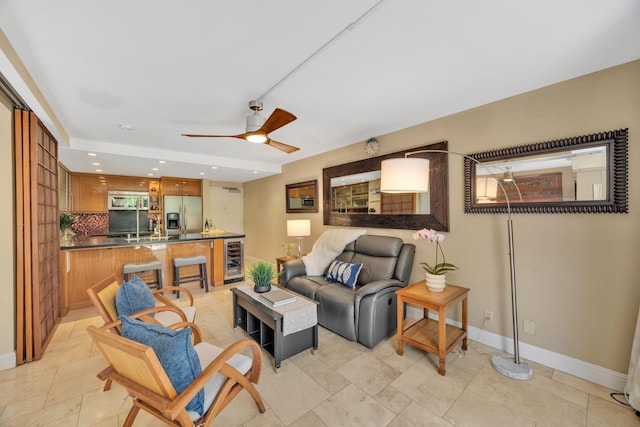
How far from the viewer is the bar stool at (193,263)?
4.08 meters

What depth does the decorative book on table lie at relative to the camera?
2.43 meters

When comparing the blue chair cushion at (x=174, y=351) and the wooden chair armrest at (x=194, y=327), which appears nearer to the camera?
the blue chair cushion at (x=174, y=351)

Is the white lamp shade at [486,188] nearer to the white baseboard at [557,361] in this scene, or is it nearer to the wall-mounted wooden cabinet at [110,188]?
the white baseboard at [557,361]

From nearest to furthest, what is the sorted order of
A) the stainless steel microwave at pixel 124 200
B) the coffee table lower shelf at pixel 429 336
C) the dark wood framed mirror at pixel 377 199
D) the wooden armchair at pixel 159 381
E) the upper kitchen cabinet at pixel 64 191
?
the wooden armchair at pixel 159 381 < the coffee table lower shelf at pixel 429 336 < the dark wood framed mirror at pixel 377 199 < the upper kitchen cabinet at pixel 64 191 < the stainless steel microwave at pixel 124 200

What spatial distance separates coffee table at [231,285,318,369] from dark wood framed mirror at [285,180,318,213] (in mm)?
2384

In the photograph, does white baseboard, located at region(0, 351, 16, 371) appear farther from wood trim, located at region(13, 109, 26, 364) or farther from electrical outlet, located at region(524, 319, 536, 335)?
electrical outlet, located at region(524, 319, 536, 335)

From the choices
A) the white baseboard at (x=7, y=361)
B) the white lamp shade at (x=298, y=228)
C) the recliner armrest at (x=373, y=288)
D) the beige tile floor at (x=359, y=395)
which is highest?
the white lamp shade at (x=298, y=228)

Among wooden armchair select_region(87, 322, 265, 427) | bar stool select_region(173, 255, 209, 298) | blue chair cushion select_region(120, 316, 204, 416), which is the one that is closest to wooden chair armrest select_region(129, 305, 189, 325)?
wooden armchair select_region(87, 322, 265, 427)

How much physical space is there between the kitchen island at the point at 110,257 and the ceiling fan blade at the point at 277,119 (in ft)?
9.24

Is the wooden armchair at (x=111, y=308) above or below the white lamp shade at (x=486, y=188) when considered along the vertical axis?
below

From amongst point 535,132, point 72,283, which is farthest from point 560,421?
point 72,283

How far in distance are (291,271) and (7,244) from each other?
271cm

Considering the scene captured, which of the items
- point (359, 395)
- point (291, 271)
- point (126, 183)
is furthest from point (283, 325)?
point (126, 183)

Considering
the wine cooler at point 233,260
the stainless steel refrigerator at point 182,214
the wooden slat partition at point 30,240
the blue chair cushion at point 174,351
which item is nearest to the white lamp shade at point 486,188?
the blue chair cushion at point 174,351
